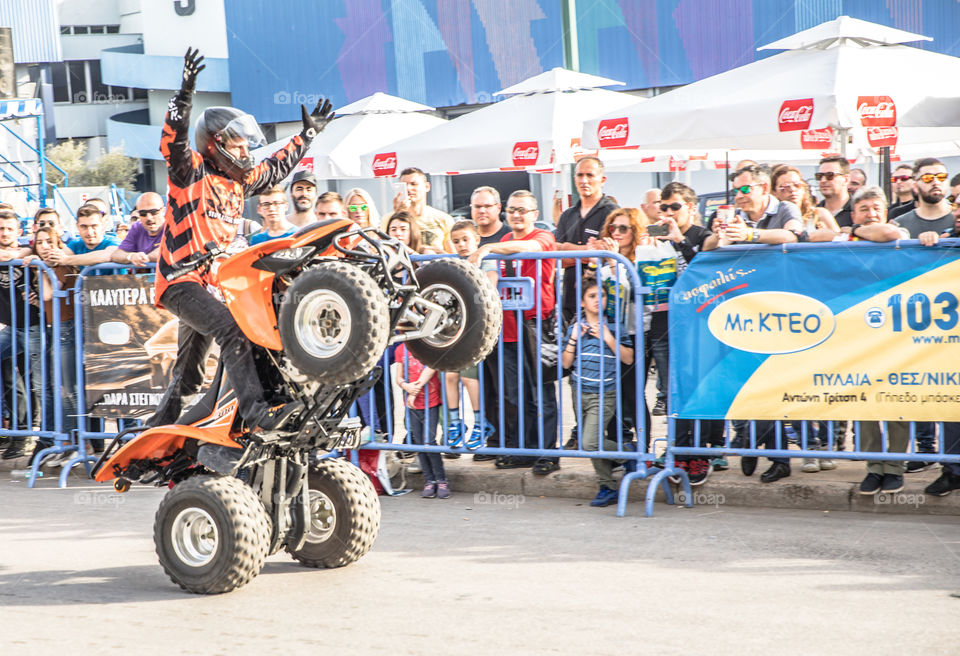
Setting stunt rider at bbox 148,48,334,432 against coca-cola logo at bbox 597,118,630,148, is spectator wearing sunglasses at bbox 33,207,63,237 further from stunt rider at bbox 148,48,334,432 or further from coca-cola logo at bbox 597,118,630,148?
coca-cola logo at bbox 597,118,630,148

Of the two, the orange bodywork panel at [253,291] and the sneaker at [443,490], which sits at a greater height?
the orange bodywork panel at [253,291]

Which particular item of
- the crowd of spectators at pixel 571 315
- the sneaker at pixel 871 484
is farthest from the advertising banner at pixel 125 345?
the sneaker at pixel 871 484

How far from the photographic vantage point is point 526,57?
34.9 meters

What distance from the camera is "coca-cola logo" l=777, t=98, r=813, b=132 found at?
10.2m

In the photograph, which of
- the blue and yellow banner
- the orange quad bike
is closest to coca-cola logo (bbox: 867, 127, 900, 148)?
the blue and yellow banner

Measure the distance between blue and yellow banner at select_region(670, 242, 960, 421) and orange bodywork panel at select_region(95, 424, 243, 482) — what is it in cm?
304

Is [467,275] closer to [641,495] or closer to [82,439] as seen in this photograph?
[641,495]

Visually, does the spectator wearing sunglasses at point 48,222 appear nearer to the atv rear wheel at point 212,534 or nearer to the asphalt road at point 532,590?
the asphalt road at point 532,590

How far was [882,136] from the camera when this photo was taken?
10.2 m

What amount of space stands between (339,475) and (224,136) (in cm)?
177

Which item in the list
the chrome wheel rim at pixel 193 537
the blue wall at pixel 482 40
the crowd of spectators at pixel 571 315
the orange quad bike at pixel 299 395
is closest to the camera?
the orange quad bike at pixel 299 395

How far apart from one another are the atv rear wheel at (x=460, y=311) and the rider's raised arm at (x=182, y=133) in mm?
1432

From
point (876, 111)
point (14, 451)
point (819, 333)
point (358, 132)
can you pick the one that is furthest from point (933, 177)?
point (358, 132)

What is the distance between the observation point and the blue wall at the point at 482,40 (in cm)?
2995
